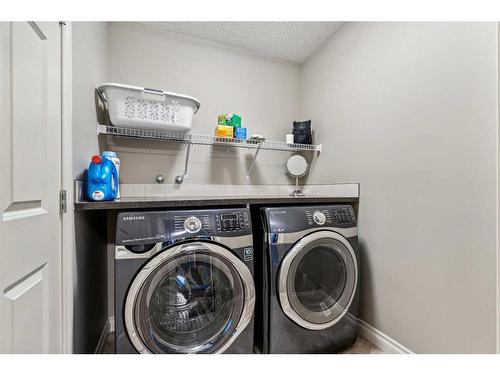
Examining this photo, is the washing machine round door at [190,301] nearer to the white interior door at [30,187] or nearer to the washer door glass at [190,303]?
the washer door glass at [190,303]

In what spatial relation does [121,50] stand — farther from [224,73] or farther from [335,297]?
[335,297]

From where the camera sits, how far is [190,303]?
1.18m

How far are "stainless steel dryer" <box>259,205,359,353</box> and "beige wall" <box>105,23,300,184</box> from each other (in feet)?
3.04

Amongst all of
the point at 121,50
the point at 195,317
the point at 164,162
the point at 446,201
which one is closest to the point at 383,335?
the point at 446,201

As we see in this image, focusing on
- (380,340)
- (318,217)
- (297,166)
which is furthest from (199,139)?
(380,340)

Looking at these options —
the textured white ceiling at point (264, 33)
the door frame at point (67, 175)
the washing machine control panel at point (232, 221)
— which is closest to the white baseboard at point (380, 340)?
the washing machine control panel at point (232, 221)

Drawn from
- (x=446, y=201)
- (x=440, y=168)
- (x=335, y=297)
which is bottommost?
(x=335, y=297)

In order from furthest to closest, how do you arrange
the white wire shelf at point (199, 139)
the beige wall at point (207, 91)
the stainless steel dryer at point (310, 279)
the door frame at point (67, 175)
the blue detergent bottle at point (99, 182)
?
the beige wall at point (207, 91)
the white wire shelf at point (199, 139)
the stainless steel dryer at point (310, 279)
the blue detergent bottle at point (99, 182)
the door frame at point (67, 175)

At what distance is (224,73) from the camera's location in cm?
210

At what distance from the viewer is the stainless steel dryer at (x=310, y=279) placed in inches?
50.0

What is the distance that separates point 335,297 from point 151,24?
2.53m

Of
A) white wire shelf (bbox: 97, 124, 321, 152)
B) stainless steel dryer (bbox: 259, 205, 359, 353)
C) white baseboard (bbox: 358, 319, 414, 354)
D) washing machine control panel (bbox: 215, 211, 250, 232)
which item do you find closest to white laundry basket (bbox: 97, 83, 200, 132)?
white wire shelf (bbox: 97, 124, 321, 152)

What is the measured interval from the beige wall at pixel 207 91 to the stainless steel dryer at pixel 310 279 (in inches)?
36.5

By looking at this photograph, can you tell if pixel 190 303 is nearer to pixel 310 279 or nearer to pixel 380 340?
pixel 310 279
